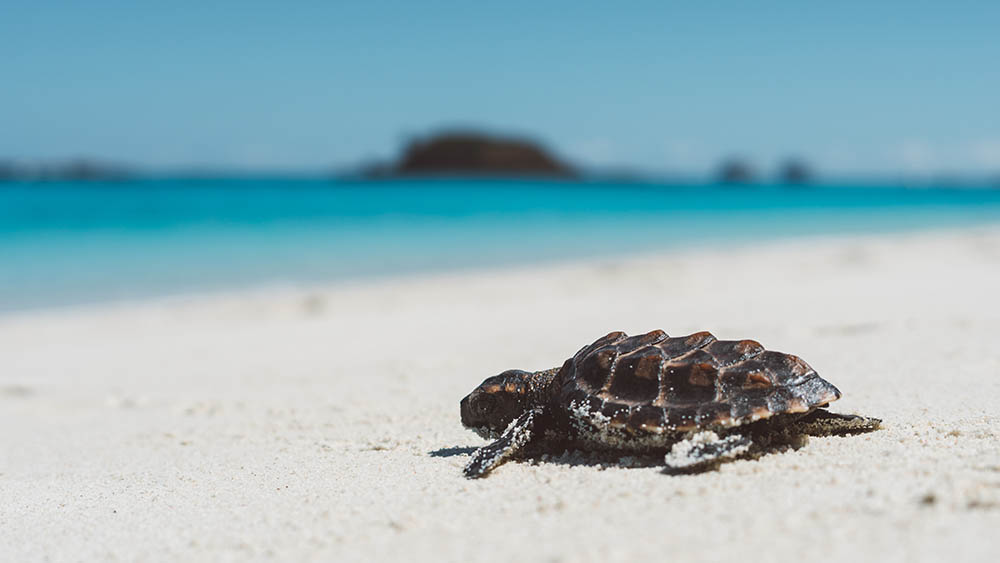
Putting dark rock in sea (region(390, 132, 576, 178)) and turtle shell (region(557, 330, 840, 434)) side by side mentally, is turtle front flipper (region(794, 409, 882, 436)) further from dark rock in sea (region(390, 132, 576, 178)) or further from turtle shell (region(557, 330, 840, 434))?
dark rock in sea (region(390, 132, 576, 178))

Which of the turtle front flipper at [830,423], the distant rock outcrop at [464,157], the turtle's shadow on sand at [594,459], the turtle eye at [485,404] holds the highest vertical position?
the distant rock outcrop at [464,157]

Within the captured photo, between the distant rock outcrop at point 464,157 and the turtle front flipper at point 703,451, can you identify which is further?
the distant rock outcrop at point 464,157

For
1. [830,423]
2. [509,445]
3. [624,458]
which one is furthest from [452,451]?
[830,423]

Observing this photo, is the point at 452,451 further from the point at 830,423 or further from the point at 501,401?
the point at 830,423

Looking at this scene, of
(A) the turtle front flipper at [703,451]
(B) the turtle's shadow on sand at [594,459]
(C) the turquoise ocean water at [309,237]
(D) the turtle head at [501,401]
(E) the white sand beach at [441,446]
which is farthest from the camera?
(C) the turquoise ocean water at [309,237]

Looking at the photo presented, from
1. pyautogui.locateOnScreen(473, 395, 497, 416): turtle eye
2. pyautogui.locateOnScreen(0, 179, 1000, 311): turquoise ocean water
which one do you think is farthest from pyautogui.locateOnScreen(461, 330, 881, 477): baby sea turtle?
pyautogui.locateOnScreen(0, 179, 1000, 311): turquoise ocean water

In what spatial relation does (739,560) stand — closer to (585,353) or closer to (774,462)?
(774,462)

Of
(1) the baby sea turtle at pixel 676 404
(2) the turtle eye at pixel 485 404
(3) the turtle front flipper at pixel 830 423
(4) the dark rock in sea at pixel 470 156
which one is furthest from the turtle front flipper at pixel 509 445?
(4) the dark rock in sea at pixel 470 156

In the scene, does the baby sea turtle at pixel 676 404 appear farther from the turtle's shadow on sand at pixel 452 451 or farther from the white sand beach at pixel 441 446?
the turtle's shadow on sand at pixel 452 451

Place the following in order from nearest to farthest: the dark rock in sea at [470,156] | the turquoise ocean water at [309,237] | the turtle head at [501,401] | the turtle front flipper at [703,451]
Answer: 1. the turtle front flipper at [703,451]
2. the turtle head at [501,401]
3. the turquoise ocean water at [309,237]
4. the dark rock in sea at [470,156]
